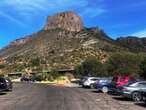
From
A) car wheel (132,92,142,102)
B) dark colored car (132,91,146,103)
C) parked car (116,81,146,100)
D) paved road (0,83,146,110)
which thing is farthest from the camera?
parked car (116,81,146,100)

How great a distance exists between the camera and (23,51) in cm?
17062

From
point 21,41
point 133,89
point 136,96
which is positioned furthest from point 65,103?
point 21,41

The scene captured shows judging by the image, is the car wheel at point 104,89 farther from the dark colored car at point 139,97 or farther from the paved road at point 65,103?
the dark colored car at point 139,97

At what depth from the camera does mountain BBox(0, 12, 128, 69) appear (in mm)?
140125

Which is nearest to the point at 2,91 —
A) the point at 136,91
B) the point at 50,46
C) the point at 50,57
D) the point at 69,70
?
the point at 136,91

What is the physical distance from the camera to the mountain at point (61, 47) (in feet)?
460

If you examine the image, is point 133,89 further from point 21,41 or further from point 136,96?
point 21,41

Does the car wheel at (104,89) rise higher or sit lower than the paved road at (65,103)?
higher

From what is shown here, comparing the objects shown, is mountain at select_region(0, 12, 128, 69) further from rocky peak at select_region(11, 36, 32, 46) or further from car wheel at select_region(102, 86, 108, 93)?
car wheel at select_region(102, 86, 108, 93)

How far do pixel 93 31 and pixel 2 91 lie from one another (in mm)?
138748

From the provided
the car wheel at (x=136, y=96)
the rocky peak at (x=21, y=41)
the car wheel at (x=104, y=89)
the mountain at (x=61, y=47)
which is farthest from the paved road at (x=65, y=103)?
the rocky peak at (x=21, y=41)

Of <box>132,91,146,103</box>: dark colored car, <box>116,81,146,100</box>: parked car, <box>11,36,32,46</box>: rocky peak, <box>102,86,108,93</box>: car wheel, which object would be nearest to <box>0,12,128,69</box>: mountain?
<box>11,36,32,46</box>: rocky peak

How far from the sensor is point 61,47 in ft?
495

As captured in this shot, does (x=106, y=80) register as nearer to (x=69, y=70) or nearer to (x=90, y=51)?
(x=69, y=70)
